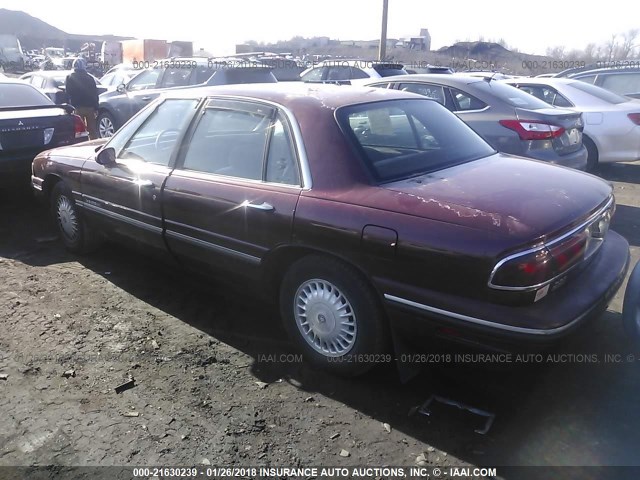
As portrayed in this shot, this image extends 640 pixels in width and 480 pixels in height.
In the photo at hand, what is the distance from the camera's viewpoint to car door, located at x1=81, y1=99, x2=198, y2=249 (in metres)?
4.09

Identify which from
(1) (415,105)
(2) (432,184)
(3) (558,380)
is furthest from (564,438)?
(1) (415,105)

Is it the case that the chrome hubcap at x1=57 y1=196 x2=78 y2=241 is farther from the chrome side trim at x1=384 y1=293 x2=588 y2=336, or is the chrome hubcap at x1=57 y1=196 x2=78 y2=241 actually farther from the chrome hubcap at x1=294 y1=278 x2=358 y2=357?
the chrome side trim at x1=384 y1=293 x2=588 y2=336

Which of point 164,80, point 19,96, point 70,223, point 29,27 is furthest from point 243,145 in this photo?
point 29,27

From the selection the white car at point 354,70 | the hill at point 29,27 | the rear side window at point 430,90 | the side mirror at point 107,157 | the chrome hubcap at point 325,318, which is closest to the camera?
the chrome hubcap at point 325,318

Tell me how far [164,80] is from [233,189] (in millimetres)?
8617

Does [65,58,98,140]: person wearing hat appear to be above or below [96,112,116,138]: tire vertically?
above

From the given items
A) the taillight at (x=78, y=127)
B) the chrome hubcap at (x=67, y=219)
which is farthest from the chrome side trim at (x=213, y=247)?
the taillight at (x=78, y=127)

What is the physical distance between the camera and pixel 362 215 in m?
2.88

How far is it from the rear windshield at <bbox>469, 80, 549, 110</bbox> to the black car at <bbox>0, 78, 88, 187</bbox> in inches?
199

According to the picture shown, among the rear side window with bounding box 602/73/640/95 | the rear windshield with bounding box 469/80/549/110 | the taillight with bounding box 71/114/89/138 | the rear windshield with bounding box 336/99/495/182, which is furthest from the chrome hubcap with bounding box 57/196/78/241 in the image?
the rear side window with bounding box 602/73/640/95

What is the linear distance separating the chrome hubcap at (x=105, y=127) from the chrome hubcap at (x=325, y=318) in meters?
9.53

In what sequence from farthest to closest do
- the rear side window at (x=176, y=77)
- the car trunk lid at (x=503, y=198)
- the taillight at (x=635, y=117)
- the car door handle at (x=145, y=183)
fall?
the rear side window at (x=176, y=77), the taillight at (x=635, y=117), the car door handle at (x=145, y=183), the car trunk lid at (x=503, y=198)

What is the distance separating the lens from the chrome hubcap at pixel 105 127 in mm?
11477

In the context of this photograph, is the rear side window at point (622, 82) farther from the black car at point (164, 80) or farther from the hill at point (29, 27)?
the hill at point (29, 27)
